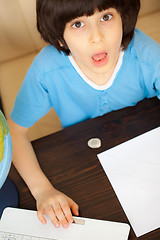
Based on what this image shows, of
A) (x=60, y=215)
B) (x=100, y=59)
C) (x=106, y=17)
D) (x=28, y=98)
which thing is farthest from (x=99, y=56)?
(x=60, y=215)

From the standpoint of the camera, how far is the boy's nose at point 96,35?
2.54 ft

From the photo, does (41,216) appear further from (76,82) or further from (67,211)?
(76,82)

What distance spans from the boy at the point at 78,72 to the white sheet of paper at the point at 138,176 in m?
→ 0.14

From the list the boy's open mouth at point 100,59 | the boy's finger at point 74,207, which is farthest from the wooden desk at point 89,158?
the boy's open mouth at point 100,59

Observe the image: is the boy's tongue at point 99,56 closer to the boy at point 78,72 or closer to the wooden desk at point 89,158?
the boy at point 78,72

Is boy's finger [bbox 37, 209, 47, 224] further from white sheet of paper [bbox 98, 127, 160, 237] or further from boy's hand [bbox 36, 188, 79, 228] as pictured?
white sheet of paper [bbox 98, 127, 160, 237]

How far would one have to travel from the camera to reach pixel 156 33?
5.03 feet

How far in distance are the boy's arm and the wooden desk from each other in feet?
0.07

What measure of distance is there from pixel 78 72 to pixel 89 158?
31cm

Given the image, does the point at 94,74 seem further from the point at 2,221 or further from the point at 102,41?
the point at 2,221

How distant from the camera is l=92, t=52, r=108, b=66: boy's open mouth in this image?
2.84 ft

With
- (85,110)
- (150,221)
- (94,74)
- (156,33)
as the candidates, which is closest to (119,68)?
(94,74)

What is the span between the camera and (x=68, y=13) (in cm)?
75

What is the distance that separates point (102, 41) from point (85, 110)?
1.09 feet
